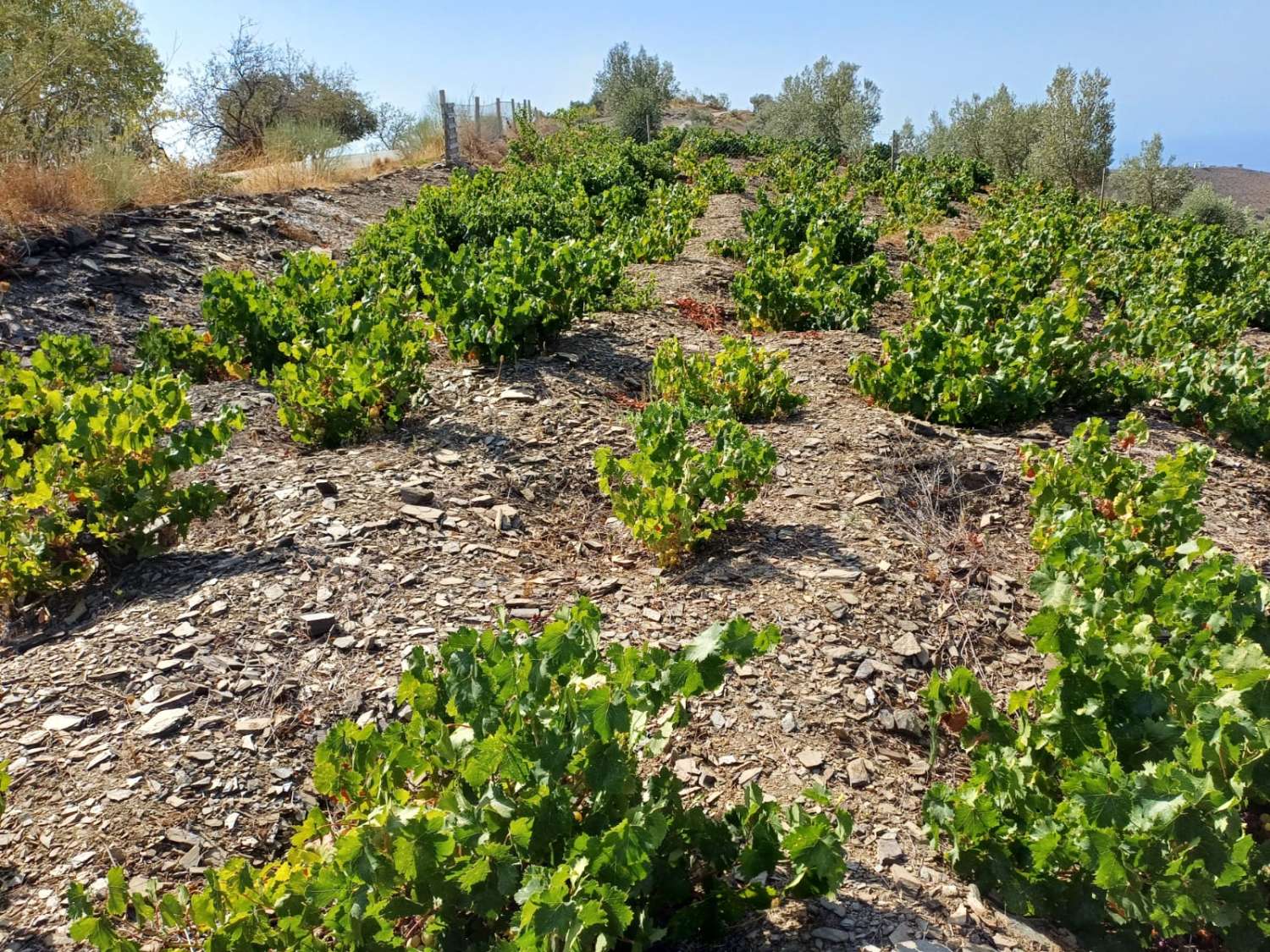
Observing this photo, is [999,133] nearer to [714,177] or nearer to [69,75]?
[714,177]

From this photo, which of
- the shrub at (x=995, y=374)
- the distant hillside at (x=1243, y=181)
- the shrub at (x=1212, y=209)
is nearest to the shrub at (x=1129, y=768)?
the shrub at (x=995, y=374)

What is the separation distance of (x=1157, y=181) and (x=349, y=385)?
34710 millimetres

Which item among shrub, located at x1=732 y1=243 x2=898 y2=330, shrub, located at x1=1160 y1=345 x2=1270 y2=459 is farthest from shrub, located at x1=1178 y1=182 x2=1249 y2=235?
shrub, located at x1=1160 y1=345 x2=1270 y2=459

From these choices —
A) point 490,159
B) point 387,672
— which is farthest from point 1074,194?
point 387,672

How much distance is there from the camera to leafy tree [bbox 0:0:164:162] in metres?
11.2

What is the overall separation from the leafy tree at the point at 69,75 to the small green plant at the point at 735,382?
906 centimetres

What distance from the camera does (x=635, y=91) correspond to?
124 ft

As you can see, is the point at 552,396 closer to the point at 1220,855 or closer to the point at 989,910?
the point at 989,910

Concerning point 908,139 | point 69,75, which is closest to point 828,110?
point 908,139

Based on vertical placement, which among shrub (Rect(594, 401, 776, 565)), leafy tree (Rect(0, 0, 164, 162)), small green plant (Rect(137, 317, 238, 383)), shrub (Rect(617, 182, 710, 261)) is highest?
leafy tree (Rect(0, 0, 164, 162))

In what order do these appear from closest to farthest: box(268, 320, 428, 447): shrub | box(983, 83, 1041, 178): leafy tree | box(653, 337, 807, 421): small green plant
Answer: box(268, 320, 428, 447): shrub
box(653, 337, 807, 421): small green plant
box(983, 83, 1041, 178): leafy tree

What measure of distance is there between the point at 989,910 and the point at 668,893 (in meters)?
0.93

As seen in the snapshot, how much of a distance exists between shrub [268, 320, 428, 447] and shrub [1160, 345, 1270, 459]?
5336 mm

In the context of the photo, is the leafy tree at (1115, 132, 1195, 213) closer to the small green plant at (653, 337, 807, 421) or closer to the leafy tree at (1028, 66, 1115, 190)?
the leafy tree at (1028, 66, 1115, 190)
